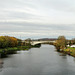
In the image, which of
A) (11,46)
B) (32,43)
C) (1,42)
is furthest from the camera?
(32,43)

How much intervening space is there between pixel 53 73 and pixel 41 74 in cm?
186

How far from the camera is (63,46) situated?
68375mm

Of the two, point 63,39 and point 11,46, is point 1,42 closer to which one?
point 11,46

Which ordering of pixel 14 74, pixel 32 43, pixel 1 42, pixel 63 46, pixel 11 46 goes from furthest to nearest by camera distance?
pixel 32 43, pixel 11 46, pixel 63 46, pixel 1 42, pixel 14 74

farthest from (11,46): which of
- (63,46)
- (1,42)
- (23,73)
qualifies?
(23,73)

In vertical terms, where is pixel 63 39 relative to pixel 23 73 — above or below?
above

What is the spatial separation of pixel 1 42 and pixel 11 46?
1630cm

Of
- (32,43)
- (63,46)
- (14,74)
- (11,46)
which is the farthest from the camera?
(32,43)

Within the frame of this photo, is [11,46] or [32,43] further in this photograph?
[32,43]

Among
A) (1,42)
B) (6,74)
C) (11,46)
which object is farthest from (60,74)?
(11,46)

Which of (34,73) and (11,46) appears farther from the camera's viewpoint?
(11,46)

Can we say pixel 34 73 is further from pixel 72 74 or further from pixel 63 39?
pixel 63 39

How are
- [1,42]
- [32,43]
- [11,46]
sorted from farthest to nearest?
[32,43] < [11,46] < [1,42]

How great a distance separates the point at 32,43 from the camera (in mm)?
101188
